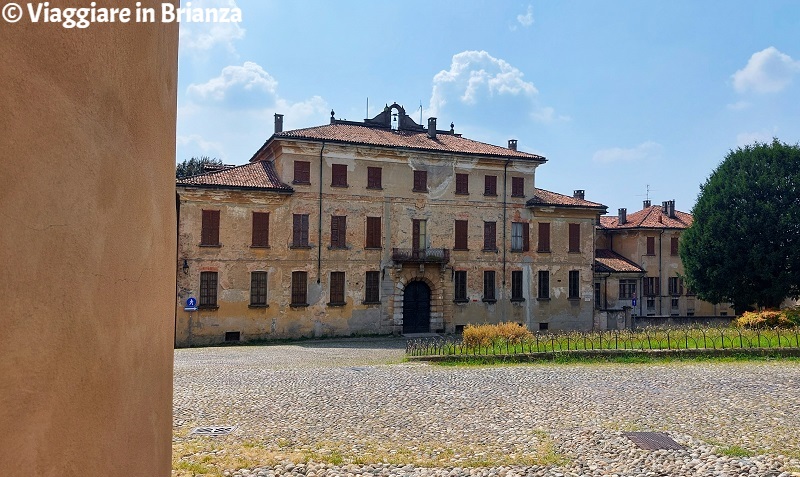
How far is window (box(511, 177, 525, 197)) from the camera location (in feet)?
107

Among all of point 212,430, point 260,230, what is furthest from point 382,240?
point 212,430

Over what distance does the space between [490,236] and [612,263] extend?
Result: 13311mm

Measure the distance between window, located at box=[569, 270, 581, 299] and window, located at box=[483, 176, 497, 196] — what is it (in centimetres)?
639

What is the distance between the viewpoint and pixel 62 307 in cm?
218

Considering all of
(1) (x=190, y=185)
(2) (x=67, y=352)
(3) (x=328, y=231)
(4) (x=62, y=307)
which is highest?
(1) (x=190, y=185)

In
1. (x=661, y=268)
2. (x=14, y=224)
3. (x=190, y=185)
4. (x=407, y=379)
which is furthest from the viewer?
(x=661, y=268)

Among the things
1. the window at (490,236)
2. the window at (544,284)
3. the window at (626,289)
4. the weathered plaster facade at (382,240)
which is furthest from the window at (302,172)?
the window at (626,289)

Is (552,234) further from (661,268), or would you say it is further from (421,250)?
(661,268)

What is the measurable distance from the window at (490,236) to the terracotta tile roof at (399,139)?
12.4ft

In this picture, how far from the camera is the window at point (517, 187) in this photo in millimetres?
32750

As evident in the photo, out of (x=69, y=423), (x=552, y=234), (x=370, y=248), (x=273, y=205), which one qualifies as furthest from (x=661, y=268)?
(x=69, y=423)

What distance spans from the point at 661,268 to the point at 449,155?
20.7m

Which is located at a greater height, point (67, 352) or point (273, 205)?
point (273, 205)

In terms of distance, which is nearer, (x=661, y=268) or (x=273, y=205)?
(x=273, y=205)
